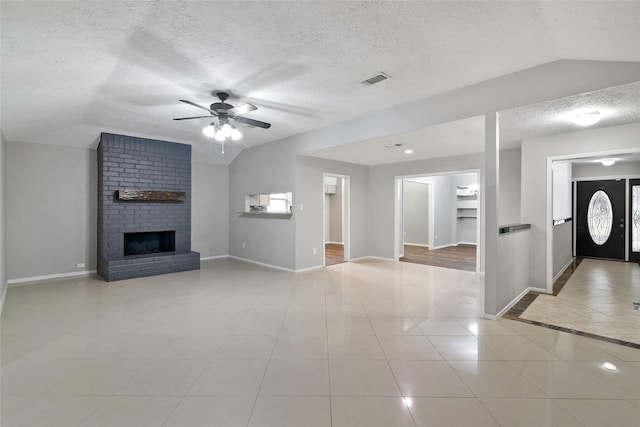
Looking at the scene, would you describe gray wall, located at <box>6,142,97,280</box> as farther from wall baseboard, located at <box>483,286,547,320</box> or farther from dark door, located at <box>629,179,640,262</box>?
dark door, located at <box>629,179,640,262</box>

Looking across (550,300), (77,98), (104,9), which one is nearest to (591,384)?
(550,300)

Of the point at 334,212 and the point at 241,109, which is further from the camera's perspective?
the point at 334,212

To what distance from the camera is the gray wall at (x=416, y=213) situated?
877 cm

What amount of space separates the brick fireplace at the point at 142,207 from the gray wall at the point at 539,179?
5893mm

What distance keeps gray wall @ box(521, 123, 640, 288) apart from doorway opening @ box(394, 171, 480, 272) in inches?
117

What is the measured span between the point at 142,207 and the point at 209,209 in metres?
1.73

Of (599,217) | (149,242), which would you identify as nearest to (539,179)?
(599,217)

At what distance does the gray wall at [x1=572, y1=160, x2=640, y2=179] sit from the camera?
6.32 m

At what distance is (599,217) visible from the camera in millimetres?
6891

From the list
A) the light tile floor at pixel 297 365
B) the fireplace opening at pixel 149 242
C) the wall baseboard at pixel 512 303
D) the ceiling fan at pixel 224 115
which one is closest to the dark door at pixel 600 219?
the wall baseboard at pixel 512 303

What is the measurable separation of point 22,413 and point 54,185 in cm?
477

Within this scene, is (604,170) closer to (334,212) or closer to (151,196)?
(334,212)

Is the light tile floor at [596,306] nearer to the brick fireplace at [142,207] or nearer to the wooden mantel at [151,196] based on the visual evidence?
the brick fireplace at [142,207]

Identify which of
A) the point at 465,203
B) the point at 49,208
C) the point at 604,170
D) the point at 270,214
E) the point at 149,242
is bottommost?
the point at 149,242
